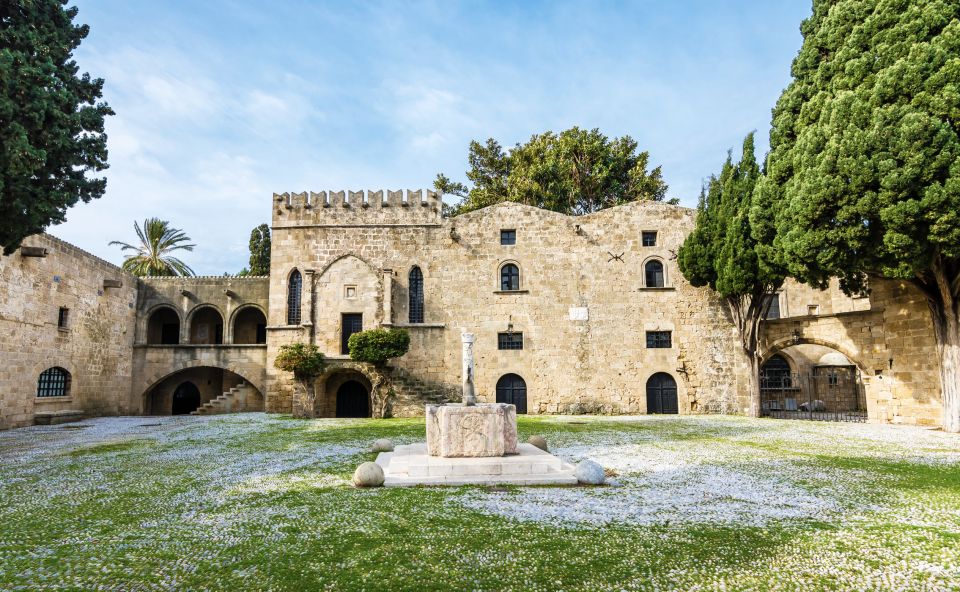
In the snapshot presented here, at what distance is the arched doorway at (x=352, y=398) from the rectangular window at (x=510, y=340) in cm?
631

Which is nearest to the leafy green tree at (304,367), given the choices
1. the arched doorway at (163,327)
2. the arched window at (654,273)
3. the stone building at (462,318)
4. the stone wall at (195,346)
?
the stone building at (462,318)

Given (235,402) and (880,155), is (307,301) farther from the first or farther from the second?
(880,155)

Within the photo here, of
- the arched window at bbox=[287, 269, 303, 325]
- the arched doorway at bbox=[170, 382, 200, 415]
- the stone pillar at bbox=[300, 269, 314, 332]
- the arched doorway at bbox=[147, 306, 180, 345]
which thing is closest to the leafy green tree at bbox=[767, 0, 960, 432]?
the stone pillar at bbox=[300, 269, 314, 332]

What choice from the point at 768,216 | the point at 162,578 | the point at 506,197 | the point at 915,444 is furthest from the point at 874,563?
the point at 506,197

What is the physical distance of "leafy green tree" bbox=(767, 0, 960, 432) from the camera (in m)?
12.8

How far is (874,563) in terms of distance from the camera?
4.84m

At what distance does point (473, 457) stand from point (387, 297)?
1458 cm

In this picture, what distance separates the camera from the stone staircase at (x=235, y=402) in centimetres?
2470

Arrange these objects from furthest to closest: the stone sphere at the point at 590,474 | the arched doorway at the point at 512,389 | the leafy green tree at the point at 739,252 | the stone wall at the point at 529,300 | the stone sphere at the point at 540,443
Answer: the arched doorway at the point at 512,389 → the stone wall at the point at 529,300 → the leafy green tree at the point at 739,252 → the stone sphere at the point at 540,443 → the stone sphere at the point at 590,474

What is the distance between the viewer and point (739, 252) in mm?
19922

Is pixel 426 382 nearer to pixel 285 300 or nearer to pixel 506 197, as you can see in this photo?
pixel 285 300

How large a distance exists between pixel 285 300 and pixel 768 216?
1939cm

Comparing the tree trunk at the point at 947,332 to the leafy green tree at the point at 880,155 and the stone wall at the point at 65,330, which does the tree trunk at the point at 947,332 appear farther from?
→ the stone wall at the point at 65,330

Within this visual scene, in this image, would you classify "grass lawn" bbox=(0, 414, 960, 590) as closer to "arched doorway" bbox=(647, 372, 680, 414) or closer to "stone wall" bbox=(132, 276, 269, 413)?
"arched doorway" bbox=(647, 372, 680, 414)
